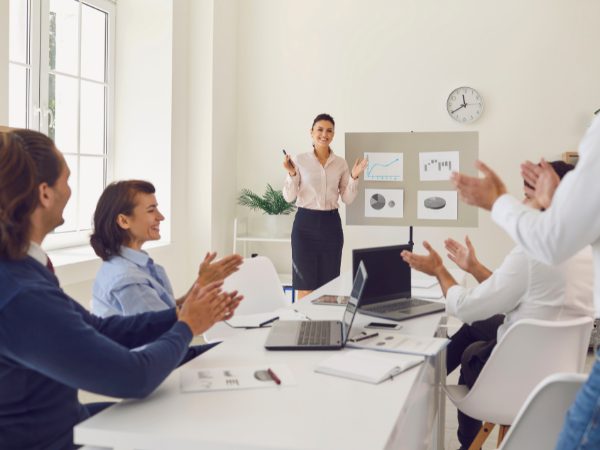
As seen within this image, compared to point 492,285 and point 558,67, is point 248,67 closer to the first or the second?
point 558,67

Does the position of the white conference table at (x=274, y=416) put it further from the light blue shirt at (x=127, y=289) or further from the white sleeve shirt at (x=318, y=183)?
the white sleeve shirt at (x=318, y=183)

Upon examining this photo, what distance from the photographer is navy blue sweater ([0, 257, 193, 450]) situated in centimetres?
102

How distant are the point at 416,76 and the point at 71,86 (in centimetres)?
305

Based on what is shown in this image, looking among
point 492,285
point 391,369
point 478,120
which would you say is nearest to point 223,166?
point 478,120

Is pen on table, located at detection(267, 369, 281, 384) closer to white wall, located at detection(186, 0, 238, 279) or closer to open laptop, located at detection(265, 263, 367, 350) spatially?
open laptop, located at detection(265, 263, 367, 350)

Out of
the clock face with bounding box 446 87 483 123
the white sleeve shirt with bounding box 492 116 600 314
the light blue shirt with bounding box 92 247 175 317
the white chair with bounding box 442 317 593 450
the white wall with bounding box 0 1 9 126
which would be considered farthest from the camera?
the clock face with bounding box 446 87 483 123

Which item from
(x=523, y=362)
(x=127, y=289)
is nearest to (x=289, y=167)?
(x=127, y=289)

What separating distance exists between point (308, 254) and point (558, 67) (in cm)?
285

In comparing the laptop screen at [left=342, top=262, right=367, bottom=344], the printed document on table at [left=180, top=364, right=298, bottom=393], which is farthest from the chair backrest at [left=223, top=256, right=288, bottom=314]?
the printed document on table at [left=180, top=364, right=298, bottom=393]

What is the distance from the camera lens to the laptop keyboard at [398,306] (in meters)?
2.15

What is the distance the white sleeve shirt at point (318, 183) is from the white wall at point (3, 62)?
2065 millimetres

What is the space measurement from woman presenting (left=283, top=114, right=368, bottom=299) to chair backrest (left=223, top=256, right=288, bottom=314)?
127 centimetres

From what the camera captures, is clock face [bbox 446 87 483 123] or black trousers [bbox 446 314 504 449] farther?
clock face [bbox 446 87 483 123]

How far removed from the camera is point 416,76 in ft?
16.5
